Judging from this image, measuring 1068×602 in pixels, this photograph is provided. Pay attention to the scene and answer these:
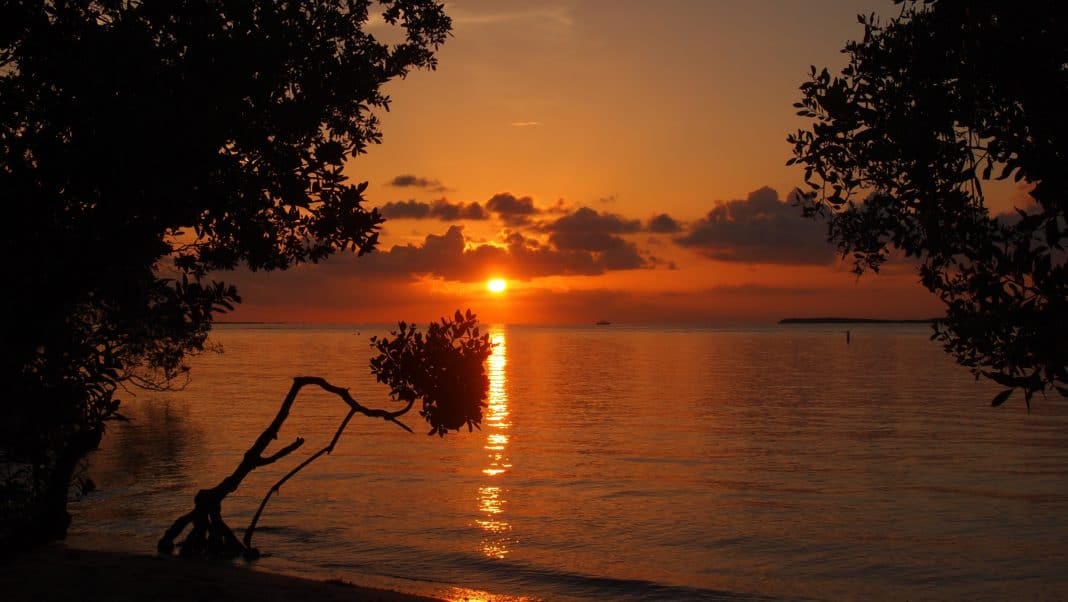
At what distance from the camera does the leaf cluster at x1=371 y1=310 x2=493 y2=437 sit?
15.5 metres

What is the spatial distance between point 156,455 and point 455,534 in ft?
66.5

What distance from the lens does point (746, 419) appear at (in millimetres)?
54594

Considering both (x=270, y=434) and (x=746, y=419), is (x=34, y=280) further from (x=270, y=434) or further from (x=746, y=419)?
(x=746, y=419)

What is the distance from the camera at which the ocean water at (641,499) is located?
21.3 metres

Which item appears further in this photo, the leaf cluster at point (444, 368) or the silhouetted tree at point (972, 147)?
the leaf cluster at point (444, 368)

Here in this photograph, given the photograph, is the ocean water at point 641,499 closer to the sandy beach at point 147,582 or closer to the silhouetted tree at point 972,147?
the sandy beach at point 147,582

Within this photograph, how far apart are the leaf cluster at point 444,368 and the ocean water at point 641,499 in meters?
5.43

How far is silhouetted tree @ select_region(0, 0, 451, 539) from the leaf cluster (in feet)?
15.1

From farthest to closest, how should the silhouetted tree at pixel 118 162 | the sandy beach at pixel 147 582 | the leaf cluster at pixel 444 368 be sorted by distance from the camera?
1. the leaf cluster at pixel 444 368
2. the sandy beach at pixel 147 582
3. the silhouetted tree at pixel 118 162

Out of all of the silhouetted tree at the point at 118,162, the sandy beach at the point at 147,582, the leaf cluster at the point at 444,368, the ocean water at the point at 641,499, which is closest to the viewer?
the silhouetted tree at the point at 118,162

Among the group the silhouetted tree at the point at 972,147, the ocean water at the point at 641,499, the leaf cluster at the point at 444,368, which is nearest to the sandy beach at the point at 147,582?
the ocean water at the point at 641,499

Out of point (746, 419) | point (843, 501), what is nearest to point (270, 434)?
point (843, 501)

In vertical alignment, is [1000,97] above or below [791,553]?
above

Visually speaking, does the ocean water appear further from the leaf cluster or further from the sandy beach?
the leaf cluster
